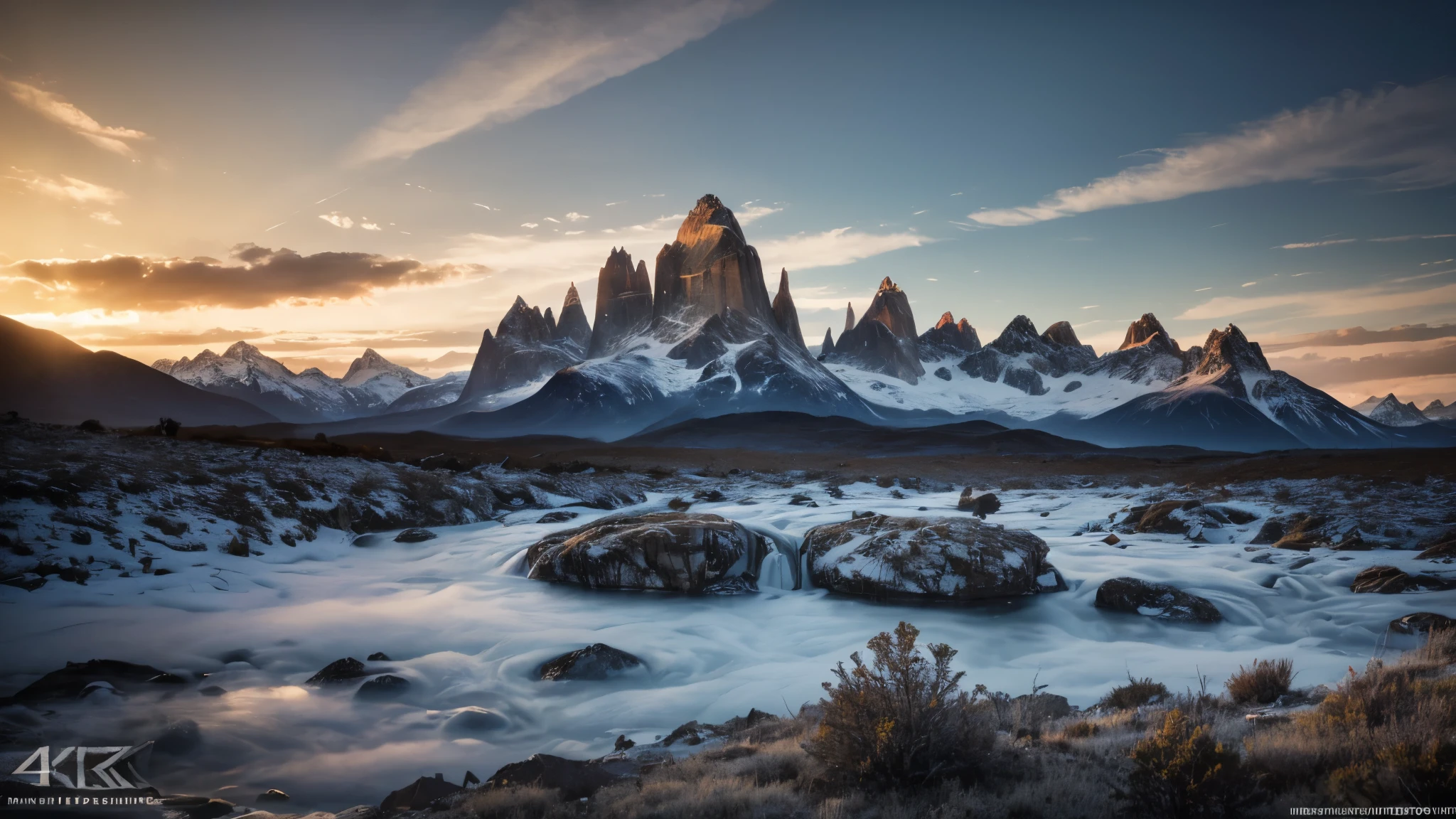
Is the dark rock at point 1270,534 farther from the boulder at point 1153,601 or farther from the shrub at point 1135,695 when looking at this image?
the shrub at point 1135,695

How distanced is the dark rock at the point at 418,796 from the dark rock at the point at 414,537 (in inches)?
686

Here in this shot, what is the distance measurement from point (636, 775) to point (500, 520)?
22.3 meters

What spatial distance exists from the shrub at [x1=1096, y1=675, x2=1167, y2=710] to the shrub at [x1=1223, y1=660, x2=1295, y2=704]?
0.79 m

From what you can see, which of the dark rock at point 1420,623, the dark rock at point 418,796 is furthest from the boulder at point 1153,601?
the dark rock at point 418,796

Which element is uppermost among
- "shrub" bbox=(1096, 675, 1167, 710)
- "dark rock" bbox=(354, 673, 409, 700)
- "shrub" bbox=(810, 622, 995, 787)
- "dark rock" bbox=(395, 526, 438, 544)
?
"shrub" bbox=(810, 622, 995, 787)

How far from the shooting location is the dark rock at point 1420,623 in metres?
10.6

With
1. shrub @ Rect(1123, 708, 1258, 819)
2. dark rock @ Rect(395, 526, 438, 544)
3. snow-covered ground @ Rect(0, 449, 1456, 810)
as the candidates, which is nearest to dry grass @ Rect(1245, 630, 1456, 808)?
shrub @ Rect(1123, 708, 1258, 819)

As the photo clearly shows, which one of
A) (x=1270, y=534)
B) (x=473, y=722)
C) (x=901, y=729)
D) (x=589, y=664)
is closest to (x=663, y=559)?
(x=589, y=664)

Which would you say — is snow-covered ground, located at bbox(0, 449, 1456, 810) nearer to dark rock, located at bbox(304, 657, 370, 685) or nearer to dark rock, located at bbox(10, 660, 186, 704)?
dark rock, located at bbox(304, 657, 370, 685)

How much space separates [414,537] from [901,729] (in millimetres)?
20977

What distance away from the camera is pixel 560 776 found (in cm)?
627

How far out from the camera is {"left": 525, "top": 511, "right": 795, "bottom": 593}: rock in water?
1669cm

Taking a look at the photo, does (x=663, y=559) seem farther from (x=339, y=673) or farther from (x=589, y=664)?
(x=339, y=673)

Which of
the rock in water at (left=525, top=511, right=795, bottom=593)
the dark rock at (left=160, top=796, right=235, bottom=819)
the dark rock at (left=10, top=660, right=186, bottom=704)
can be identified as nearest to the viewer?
the dark rock at (left=160, top=796, right=235, bottom=819)
